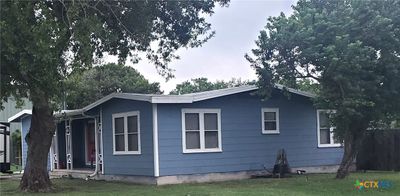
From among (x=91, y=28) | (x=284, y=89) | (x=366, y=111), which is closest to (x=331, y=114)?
(x=366, y=111)

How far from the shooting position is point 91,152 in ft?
71.4

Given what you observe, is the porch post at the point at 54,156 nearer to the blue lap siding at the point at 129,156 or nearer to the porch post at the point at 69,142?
the porch post at the point at 69,142

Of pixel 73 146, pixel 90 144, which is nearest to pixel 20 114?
pixel 73 146

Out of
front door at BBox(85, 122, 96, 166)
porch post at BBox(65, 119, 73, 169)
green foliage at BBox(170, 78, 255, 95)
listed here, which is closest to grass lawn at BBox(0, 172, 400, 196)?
porch post at BBox(65, 119, 73, 169)

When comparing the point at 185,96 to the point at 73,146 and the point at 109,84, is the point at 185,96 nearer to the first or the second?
the point at 73,146

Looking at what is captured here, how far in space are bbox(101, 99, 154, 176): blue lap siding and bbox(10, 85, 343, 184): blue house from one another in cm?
3

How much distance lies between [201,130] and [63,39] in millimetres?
6024

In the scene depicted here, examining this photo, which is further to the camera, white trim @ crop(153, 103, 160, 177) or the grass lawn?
white trim @ crop(153, 103, 160, 177)

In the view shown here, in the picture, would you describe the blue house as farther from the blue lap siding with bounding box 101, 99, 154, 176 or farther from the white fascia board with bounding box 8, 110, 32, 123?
the white fascia board with bounding box 8, 110, 32, 123

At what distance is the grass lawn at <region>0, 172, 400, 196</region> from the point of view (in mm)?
13031

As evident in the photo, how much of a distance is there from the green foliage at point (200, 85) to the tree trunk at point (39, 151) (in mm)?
29115

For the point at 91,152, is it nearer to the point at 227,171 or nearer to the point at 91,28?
the point at 227,171

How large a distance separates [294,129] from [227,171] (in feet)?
10.3

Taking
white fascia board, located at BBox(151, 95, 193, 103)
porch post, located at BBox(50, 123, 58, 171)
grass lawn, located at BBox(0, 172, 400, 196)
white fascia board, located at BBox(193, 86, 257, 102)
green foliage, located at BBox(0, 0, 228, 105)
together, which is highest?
green foliage, located at BBox(0, 0, 228, 105)
